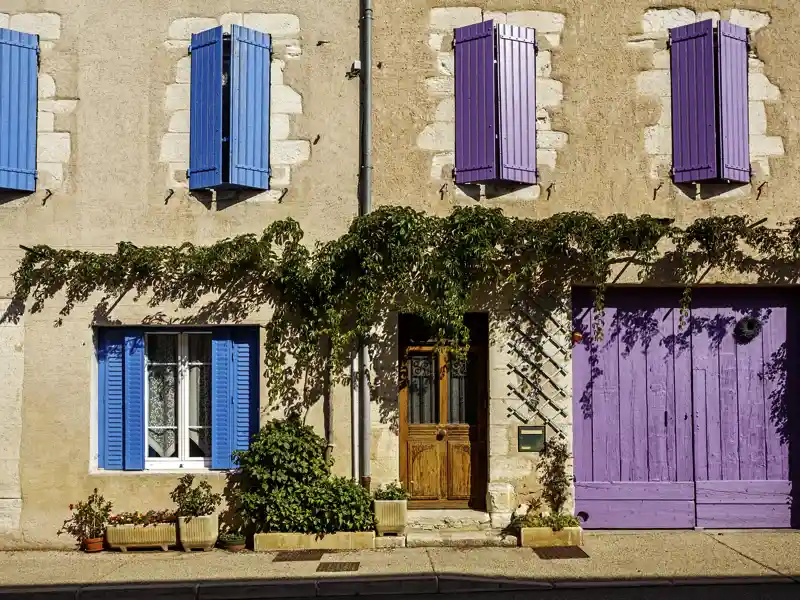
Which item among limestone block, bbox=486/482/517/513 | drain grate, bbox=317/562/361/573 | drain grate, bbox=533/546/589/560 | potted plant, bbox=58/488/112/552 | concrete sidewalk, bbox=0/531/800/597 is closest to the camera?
concrete sidewalk, bbox=0/531/800/597

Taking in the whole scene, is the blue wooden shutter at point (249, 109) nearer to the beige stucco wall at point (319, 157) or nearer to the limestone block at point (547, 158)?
the beige stucco wall at point (319, 157)

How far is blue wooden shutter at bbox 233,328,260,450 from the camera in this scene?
27.2 ft

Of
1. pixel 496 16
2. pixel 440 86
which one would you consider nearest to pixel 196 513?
pixel 440 86

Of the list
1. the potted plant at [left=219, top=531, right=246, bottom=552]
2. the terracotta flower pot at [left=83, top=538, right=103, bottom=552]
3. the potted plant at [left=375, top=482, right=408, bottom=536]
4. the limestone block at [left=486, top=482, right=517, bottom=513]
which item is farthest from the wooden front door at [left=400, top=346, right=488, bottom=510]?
the terracotta flower pot at [left=83, top=538, right=103, bottom=552]

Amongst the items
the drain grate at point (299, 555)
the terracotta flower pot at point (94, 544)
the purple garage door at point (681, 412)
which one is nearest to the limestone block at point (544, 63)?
the purple garage door at point (681, 412)

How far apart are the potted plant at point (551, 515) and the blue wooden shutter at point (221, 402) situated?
2814mm

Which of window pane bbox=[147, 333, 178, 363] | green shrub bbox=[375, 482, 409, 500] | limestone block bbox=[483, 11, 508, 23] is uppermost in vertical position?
limestone block bbox=[483, 11, 508, 23]

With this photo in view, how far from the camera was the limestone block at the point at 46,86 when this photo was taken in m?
8.32

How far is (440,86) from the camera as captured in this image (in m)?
8.32

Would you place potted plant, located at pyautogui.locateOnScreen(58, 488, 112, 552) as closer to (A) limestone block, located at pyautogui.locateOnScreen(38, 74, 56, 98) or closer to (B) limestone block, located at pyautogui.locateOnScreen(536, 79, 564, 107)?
(A) limestone block, located at pyautogui.locateOnScreen(38, 74, 56, 98)

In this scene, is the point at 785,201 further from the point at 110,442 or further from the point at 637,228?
the point at 110,442

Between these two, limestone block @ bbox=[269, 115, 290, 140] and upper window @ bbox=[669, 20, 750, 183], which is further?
limestone block @ bbox=[269, 115, 290, 140]

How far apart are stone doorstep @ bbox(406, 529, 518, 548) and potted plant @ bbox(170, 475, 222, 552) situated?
1814mm

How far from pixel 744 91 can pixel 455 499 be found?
15.8ft
